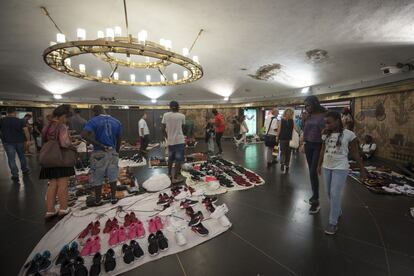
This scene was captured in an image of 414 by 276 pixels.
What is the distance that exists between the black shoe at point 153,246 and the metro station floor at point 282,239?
116mm

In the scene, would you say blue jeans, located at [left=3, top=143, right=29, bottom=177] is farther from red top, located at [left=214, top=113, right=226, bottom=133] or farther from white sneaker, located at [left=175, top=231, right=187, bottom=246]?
red top, located at [left=214, top=113, right=226, bottom=133]

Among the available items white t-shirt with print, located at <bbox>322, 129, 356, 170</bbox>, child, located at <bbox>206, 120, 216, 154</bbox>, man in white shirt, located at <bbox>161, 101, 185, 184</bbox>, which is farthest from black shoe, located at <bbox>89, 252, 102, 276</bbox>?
child, located at <bbox>206, 120, 216, 154</bbox>

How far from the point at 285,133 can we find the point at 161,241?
431 centimetres

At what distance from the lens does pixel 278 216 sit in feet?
9.11

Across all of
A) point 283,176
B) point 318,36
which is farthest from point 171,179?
point 318,36

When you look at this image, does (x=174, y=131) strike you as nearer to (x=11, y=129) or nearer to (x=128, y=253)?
(x=128, y=253)

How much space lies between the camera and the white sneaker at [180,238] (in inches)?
83.7

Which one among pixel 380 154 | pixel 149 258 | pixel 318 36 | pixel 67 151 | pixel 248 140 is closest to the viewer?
pixel 149 258

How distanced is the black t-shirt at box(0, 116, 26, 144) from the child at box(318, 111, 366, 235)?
716 cm

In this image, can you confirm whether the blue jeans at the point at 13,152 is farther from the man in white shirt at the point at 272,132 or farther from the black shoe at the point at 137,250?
the man in white shirt at the point at 272,132

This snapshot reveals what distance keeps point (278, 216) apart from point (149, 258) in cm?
204

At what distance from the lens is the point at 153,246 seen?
81.0 inches

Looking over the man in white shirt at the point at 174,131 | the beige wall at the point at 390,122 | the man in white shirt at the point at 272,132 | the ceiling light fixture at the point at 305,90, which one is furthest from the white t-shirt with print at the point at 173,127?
the ceiling light fixture at the point at 305,90

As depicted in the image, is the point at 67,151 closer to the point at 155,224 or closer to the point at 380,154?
the point at 155,224
